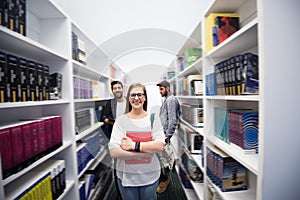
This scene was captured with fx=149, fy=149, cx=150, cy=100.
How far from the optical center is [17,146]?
2.66 ft

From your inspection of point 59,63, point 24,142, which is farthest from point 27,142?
point 59,63

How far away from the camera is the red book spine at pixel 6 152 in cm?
73

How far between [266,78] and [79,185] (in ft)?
5.91

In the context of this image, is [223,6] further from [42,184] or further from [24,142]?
[42,184]

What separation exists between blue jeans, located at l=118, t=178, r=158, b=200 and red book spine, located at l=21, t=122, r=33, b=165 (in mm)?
568

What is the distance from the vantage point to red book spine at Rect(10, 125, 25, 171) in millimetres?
791

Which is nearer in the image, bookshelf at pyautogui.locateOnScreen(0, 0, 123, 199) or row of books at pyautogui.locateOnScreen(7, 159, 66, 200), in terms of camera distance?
row of books at pyautogui.locateOnScreen(7, 159, 66, 200)

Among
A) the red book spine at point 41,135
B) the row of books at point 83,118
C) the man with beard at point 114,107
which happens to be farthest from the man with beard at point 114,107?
the red book spine at point 41,135

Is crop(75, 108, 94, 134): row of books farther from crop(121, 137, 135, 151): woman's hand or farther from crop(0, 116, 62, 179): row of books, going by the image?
crop(121, 137, 135, 151): woman's hand

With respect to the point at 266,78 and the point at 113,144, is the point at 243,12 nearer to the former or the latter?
the point at 266,78

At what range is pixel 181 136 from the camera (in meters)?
0.79

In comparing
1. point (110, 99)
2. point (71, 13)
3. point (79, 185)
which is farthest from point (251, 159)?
point (71, 13)

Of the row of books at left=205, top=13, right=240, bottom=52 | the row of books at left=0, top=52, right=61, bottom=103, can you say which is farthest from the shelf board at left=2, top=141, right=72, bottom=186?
the row of books at left=205, top=13, right=240, bottom=52

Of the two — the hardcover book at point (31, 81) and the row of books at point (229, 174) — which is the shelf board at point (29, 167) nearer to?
the hardcover book at point (31, 81)
